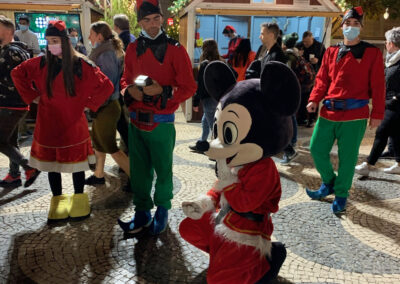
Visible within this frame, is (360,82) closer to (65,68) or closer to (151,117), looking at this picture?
(151,117)

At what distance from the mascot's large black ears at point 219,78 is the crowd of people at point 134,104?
0.25m

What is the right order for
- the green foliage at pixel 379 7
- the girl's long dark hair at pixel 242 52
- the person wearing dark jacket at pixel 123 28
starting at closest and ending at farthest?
the person wearing dark jacket at pixel 123 28
the girl's long dark hair at pixel 242 52
the green foliage at pixel 379 7

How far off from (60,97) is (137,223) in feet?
4.08

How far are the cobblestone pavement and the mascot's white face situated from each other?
1.02 metres

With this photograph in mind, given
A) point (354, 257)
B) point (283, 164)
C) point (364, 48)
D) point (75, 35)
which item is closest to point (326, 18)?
point (283, 164)

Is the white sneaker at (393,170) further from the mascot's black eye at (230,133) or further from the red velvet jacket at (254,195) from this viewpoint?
the mascot's black eye at (230,133)

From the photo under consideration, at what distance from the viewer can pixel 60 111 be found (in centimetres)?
309

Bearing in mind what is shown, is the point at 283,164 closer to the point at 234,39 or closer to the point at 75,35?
the point at 234,39

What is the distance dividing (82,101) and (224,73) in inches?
58.9

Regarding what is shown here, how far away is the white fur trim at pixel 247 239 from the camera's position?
6.88 ft

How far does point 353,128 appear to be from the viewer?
11.2ft

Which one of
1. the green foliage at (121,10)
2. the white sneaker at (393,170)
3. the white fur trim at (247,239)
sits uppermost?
the green foliage at (121,10)

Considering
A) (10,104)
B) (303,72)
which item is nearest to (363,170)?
(303,72)

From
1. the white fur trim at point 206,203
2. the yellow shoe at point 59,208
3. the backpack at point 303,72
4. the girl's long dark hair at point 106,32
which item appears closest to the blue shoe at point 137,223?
the yellow shoe at point 59,208
